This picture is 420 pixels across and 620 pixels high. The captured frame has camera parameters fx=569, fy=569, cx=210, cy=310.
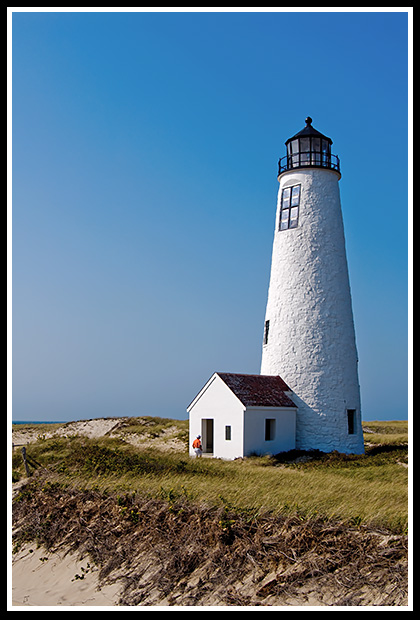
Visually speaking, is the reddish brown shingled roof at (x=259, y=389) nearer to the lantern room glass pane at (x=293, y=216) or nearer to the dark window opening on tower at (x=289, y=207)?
the lantern room glass pane at (x=293, y=216)

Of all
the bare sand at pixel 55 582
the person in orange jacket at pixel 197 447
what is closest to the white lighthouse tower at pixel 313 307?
the person in orange jacket at pixel 197 447

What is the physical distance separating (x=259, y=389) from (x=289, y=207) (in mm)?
8587

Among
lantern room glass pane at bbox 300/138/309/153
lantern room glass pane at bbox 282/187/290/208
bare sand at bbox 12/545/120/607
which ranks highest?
lantern room glass pane at bbox 300/138/309/153

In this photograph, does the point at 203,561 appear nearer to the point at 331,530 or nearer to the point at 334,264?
the point at 331,530

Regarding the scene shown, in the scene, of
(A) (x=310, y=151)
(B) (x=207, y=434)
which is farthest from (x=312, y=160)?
(B) (x=207, y=434)

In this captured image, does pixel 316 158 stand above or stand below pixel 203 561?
above

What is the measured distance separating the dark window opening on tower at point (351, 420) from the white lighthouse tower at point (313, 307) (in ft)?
0.14

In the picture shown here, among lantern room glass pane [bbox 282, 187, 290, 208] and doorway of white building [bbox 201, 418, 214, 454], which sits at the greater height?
lantern room glass pane [bbox 282, 187, 290, 208]

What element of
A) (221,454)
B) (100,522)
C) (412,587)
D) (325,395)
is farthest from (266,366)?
(412,587)

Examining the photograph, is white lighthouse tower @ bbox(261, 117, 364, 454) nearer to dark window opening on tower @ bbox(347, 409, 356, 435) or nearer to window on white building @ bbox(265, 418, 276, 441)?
dark window opening on tower @ bbox(347, 409, 356, 435)

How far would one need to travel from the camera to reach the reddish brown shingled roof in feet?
74.4

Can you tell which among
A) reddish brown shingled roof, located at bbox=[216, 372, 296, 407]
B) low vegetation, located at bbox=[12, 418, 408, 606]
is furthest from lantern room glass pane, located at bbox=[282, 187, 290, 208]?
low vegetation, located at bbox=[12, 418, 408, 606]
